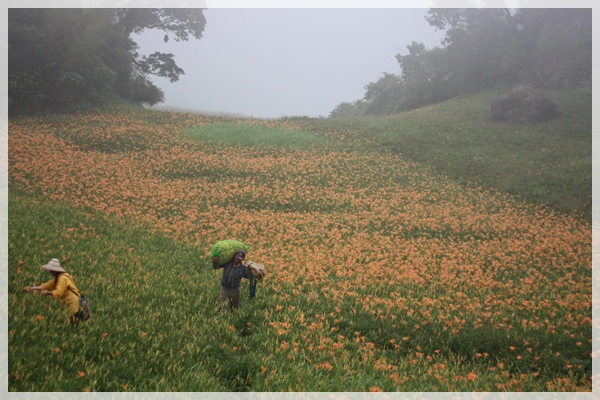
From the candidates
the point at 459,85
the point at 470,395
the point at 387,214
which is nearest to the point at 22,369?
the point at 470,395

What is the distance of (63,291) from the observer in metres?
5.67

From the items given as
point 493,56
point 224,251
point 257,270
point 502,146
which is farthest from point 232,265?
point 493,56

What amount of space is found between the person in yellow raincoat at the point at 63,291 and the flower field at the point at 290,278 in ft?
0.80

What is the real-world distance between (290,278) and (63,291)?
5.15 m

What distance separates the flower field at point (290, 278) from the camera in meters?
5.45

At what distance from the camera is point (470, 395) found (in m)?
5.23

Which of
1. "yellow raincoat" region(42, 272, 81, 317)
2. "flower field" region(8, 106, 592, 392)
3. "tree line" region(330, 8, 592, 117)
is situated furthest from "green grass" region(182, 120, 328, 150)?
"tree line" region(330, 8, 592, 117)

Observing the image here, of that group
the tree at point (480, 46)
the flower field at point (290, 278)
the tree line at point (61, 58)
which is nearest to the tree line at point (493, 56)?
the tree at point (480, 46)

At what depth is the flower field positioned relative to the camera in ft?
17.9

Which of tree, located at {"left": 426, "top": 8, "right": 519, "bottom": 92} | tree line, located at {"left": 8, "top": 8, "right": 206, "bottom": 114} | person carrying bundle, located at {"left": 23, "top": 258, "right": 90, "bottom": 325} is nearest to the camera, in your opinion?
person carrying bundle, located at {"left": 23, "top": 258, "right": 90, "bottom": 325}

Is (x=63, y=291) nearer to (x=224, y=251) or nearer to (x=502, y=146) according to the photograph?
(x=224, y=251)

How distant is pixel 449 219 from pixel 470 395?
11769mm

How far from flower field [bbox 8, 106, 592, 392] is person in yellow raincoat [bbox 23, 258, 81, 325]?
0.80ft

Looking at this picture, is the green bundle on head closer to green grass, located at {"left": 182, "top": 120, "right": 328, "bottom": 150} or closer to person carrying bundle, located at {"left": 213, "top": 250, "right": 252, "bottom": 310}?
person carrying bundle, located at {"left": 213, "top": 250, "right": 252, "bottom": 310}
